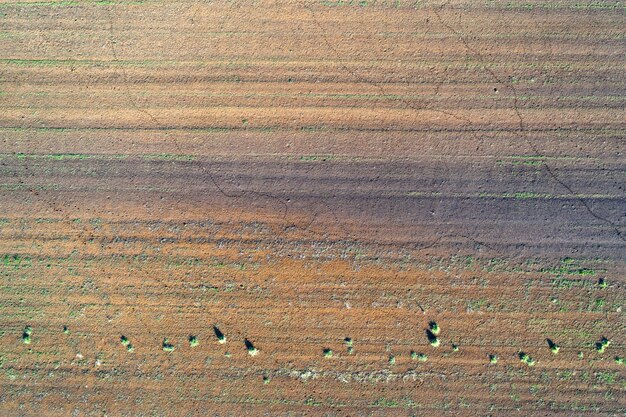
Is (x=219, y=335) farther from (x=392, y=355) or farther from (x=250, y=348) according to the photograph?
(x=392, y=355)

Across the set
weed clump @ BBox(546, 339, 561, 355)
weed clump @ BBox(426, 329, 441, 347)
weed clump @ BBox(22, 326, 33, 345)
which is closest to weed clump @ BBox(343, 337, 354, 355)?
weed clump @ BBox(426, 329, 441, 347)

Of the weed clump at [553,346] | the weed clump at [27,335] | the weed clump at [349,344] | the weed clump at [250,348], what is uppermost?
the weed clump at [553,346]

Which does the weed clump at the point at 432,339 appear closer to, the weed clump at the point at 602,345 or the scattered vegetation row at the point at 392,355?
the scattered vegetation row at the point at 392,355

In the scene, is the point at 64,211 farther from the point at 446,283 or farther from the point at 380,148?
the point at 446,283

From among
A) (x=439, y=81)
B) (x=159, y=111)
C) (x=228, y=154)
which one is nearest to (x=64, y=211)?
Answer: (x=159, y=111)

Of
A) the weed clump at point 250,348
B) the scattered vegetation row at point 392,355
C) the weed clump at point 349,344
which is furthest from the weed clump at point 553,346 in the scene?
the weed clump at point 250,348

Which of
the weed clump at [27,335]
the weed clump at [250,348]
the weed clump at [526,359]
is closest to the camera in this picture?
the weed clump at [526,359]
